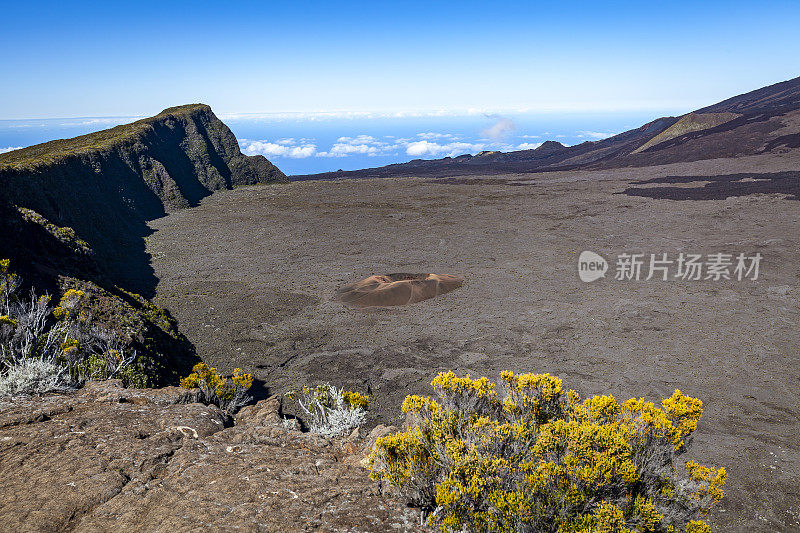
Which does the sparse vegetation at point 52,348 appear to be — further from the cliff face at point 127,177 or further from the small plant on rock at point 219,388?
the cliff face at point 127,177

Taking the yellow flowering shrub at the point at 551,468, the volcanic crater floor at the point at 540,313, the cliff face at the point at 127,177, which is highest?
the cliff face at the point at 127,177

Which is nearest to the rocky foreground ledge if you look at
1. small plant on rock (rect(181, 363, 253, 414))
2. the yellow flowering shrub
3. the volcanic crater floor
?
the yellow flowering shrub

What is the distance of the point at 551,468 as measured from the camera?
3.26 metres

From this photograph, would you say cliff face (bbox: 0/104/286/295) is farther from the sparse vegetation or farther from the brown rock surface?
the brown rock surface

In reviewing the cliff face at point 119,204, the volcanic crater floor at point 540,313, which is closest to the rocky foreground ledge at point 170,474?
the cliff face at point 119,204

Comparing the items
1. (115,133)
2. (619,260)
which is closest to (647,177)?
(619,260)

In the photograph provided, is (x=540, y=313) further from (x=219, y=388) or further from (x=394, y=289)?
(x=219, y=388)

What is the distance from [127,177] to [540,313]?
29.6 meters

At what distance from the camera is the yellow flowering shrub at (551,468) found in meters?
3.23

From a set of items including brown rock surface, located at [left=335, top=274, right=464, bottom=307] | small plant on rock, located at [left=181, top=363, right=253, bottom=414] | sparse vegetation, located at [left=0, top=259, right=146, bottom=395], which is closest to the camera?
sparse vegetation, located at [left=0, top=259, right=146, bottom=395]

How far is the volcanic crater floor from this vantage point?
7.82 m

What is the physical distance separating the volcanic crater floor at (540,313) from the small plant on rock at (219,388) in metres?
0.89

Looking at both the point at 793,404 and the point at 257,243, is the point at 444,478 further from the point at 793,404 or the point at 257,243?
the point at 257,243

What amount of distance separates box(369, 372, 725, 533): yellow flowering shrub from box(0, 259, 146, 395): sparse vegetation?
4.41 metres
